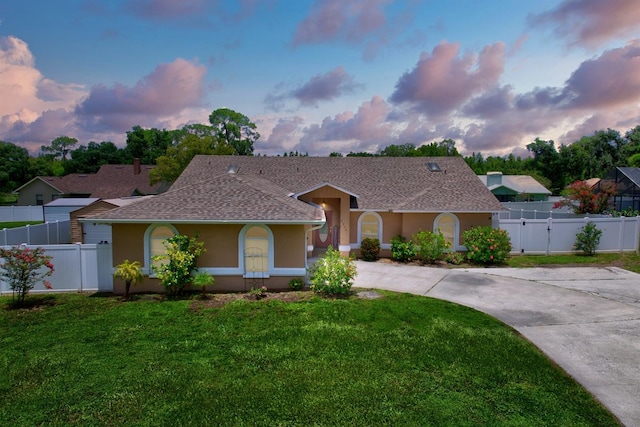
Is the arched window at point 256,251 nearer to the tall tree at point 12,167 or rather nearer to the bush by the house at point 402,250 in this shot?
the bush by the house at point 402,250

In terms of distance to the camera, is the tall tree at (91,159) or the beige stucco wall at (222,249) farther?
the tall tree at (91,159)

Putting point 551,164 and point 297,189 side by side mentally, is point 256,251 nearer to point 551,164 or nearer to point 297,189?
point 297,189

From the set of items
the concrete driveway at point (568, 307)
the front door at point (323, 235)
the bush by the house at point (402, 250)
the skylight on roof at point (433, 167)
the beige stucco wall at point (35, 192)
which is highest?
the skylight on roof at point (433, 167)

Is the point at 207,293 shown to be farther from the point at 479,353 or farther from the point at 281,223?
the point at 479,353

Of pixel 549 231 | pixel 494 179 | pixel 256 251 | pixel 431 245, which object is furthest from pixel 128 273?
pixel 494 179

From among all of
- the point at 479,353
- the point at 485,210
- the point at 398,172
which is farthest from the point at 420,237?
the point at 479,353

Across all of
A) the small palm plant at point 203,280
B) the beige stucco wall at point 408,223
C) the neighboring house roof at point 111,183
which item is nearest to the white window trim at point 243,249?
the small palm plant at point 203,280

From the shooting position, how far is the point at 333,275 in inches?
443

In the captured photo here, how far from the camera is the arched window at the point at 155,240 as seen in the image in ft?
38.4

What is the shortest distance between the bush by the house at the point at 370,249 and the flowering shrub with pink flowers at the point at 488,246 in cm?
413

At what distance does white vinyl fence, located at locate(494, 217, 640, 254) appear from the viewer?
1759cm

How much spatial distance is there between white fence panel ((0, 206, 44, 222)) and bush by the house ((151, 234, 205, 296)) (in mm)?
32445

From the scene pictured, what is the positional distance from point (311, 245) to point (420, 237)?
5.10 m

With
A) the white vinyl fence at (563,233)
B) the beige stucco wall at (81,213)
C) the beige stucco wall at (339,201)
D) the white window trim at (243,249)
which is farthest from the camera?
the beige stucco wall at (81,213)
